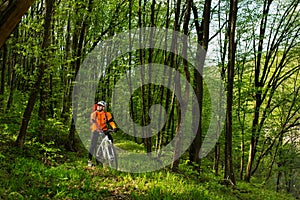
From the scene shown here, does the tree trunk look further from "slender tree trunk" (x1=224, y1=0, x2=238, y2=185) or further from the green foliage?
"slender tree trunk" (x1=224, y1=0, x2=238, y2=185)

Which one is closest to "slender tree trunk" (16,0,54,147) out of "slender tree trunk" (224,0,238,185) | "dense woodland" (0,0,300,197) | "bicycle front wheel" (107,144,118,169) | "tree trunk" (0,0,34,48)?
"dense woodland" (0,0,300,197)

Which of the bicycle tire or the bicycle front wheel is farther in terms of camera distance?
the bicycle tire

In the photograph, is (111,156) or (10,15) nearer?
(10,15)

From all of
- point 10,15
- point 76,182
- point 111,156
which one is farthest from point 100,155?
point 10,15

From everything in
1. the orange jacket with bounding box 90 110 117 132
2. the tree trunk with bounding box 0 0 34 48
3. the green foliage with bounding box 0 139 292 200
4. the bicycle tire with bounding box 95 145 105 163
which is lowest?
the green foliage with bounding box 0 139 292 200

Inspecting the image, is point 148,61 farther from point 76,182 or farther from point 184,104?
point 76,182

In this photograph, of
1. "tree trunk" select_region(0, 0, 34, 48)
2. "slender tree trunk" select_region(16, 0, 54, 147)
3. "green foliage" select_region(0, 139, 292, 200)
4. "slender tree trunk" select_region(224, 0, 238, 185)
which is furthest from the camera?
"slender tree trunk" select_region(224, 0, 238, 185)

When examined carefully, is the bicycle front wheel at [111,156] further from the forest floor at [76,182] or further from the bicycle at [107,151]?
the forest floor at [76,182]

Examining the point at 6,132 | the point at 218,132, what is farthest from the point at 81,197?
the point at 218,132

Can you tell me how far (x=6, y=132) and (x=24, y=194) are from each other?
16.1 ft

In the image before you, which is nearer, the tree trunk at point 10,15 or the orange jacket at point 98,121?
the tree trunk at point 10,15

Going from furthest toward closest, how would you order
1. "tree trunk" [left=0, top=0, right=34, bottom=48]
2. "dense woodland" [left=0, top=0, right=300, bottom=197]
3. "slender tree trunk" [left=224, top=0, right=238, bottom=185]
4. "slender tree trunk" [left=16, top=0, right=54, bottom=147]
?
"slender tree trunk" [left=224, top=0, right=238, bottom=185]
"dense woodland" [left=0, top=0, right=300, bottom=197]
"slender tree trunk" [left=16, top=0, right=54, bottom=147]
"tree trunk" [left=0, top=0, right=34, bottom=48]

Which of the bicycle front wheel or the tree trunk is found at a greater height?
the tree trunk

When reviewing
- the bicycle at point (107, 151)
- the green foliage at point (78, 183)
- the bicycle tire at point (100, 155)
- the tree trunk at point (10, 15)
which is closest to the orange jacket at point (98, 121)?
the bicycle at point (107, 151)
